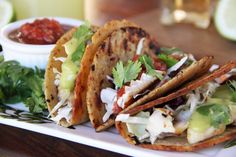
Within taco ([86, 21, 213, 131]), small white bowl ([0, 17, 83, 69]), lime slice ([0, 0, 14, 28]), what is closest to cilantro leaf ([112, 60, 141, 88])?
taco ([86, 21, 213, 131])

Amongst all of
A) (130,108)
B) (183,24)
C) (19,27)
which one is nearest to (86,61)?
(130,108)

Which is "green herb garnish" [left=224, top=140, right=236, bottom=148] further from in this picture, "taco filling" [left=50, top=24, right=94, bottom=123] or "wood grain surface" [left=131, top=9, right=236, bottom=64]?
"wood grain surface" [left=131, top=9, right=236, bottom=64]

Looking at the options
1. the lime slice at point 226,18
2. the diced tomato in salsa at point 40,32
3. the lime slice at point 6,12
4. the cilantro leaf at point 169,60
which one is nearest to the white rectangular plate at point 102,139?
the cilantro leaf at point 169,60

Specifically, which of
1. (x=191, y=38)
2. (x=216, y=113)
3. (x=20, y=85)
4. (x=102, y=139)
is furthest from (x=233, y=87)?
(x=191, y=38)

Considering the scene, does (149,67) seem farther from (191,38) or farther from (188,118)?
(191,38)

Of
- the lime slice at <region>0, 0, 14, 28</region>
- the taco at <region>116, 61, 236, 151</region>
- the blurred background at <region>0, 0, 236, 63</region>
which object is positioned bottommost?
the blurred background at <region>0, 0, 236, 63</region>

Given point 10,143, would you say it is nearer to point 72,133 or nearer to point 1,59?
point 72,133

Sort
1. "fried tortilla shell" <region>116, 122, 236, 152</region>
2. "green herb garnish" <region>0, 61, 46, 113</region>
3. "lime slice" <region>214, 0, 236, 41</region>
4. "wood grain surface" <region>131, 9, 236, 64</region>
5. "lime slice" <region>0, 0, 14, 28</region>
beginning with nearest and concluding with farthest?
"fried tortilla shell" <region>116, 122, 236, 152</region>, "green herb garnish" <region>0, 61, 46, 113</region>, "lime slice" <region>0, 0, 14, 28</region>, "wood grain surface" <region>131, 9, 236, 64</region>, "lime slice" <region>214, 0, 236, 41</region>
